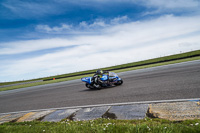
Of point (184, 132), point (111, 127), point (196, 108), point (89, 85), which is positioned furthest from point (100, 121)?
point (89, 85)

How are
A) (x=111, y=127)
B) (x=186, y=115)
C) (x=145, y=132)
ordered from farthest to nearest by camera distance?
(x=186, y=115) < (x=111, y=127) < (x=145, y=132)

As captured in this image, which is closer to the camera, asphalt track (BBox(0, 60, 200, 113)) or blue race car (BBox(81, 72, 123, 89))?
asphalt track (BBox(0, 60, 200, 113))

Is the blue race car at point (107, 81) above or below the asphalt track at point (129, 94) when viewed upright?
above

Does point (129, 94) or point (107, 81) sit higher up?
point (107, 81)

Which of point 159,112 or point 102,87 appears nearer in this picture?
point 159,112

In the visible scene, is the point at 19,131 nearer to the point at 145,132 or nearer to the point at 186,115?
the point at 145,132

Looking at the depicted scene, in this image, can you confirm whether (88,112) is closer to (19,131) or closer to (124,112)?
(124,112)

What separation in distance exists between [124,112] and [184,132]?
204 cm

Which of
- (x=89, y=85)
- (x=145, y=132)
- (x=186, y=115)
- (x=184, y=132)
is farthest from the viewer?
(x=89, y=85)

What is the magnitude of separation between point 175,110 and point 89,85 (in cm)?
747

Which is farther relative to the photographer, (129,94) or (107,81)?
(107,81)

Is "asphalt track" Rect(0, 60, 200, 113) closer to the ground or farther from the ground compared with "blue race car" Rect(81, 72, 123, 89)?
closer to the ground

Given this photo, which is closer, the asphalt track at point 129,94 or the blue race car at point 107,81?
the asphalt track at point 129,94

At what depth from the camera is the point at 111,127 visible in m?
3.26
